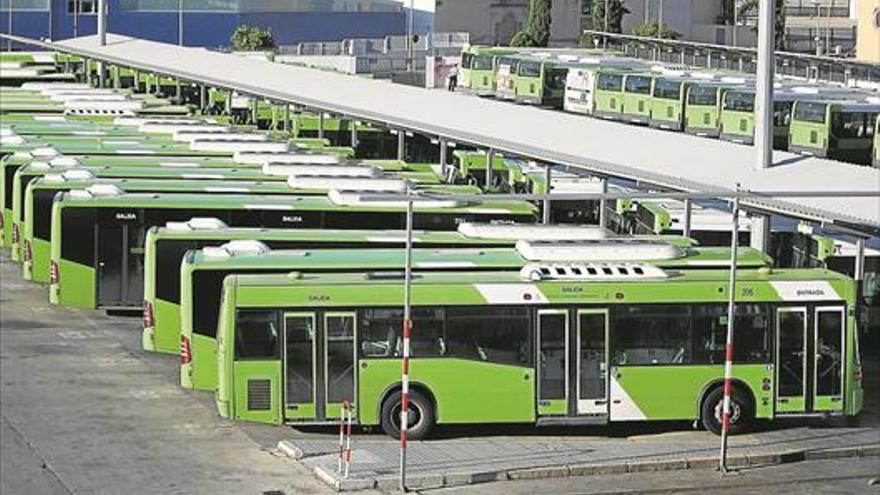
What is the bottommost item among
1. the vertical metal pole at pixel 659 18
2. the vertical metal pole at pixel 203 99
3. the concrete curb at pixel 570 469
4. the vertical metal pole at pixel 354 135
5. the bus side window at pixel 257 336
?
the concrete curb at pixel 570 469

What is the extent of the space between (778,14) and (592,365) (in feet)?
173

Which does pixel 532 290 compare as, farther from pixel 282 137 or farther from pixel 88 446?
pixel 282 137

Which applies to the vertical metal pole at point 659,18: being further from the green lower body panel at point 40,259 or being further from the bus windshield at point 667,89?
the green lower body panel at point 40,259

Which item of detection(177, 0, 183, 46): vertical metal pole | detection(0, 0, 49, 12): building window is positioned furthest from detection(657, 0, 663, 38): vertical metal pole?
detection(0, 0, 49, 12): building window

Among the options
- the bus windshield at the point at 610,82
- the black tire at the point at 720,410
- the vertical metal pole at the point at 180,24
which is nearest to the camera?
the black tire at the point at 720,410

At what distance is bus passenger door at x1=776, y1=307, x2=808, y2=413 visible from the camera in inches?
1048

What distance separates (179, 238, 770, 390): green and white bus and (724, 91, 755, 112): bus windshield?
3364 cm

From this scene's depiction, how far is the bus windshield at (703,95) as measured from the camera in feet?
208

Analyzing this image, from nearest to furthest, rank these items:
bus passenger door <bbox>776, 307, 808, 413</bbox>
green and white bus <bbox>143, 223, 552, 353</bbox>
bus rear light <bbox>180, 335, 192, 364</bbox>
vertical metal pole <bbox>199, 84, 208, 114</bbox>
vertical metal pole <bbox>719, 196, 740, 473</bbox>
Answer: vertical metal pole <bbox>719, 196, 740, 473</bbox>, bus passenger door <bbox>776, 307, 808, 413</bbox>, bus rear light <bbox>180, 335, 192, 364</bbox>, green and white bus <bbox>143, 223, 552, 353</bbox>, vertical metal pole <bbox>199, 84, 208, 114</bbox>

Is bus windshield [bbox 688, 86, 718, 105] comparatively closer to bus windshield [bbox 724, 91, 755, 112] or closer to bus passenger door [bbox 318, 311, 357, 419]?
bus windshield [bbox 724, 91, 755, 112]

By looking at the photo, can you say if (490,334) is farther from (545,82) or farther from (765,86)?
(545,82)

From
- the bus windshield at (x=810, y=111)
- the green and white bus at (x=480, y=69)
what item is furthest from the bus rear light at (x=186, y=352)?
the green and white bus at (x=480, y=69)

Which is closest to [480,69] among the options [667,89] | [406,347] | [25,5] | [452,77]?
[452,77]

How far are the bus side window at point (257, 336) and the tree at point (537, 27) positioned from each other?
68.8 metres
